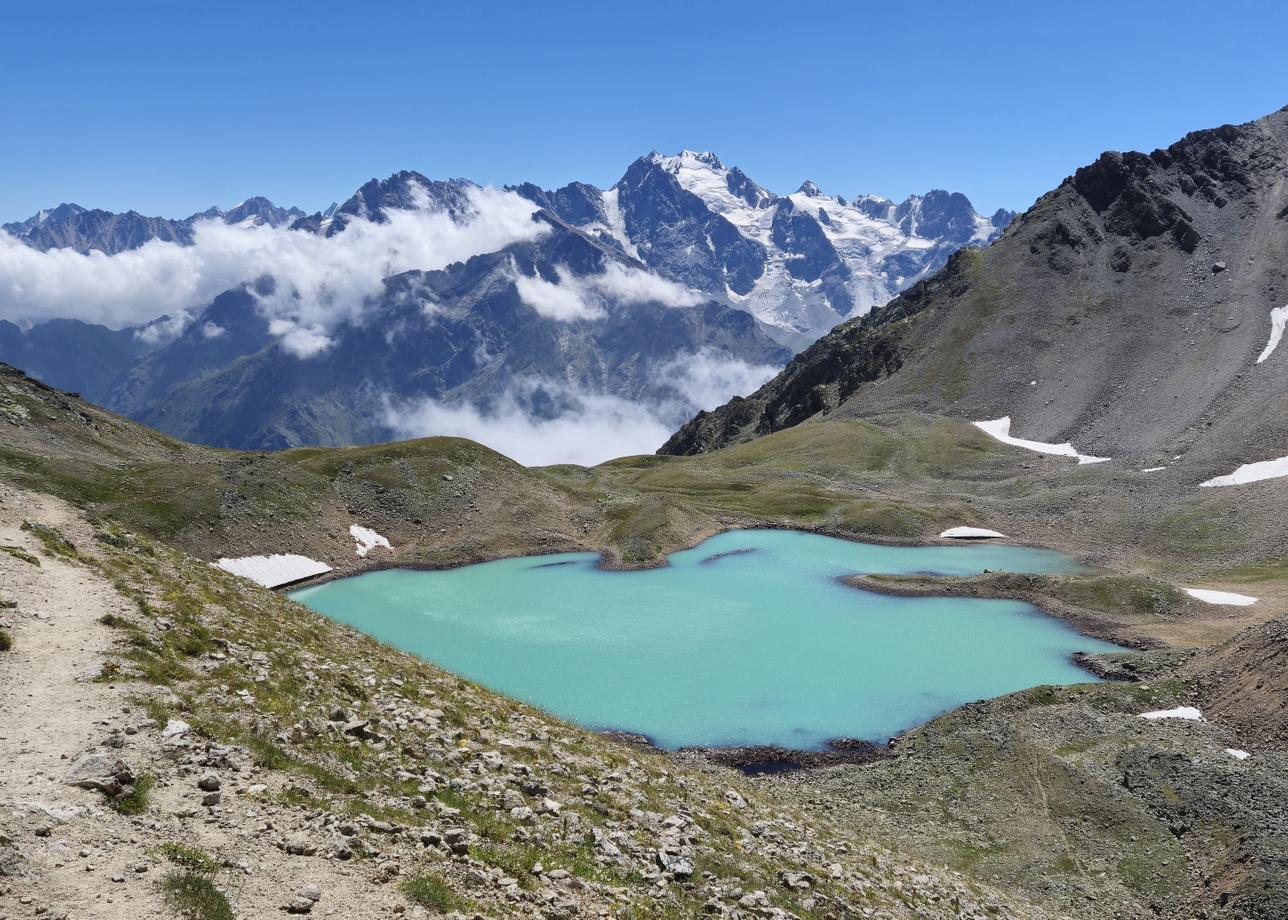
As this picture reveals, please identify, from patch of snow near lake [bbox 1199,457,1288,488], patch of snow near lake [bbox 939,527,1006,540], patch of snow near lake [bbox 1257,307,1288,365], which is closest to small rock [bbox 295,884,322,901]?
patch of snow near lake [bbox 939,527,1006,540]

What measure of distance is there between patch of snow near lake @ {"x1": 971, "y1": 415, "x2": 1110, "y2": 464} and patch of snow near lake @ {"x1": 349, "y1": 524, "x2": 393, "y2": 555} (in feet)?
401

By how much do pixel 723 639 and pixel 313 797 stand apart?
5453 centimetres

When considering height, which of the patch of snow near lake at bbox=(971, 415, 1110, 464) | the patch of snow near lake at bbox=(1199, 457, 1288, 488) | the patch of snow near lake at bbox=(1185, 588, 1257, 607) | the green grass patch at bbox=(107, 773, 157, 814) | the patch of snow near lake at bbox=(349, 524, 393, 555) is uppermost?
the patch of snow near lake at bbox=(971, 415, 1110, 464)

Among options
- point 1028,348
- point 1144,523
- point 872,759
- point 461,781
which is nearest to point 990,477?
point 1144,523

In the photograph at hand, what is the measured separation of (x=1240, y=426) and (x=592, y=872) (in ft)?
492

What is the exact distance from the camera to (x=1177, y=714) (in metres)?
46.7

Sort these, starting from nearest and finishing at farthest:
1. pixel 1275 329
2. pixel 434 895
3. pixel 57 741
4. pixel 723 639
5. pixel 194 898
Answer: pixel 194 898
pixel 434 895
pixel 57 741
pixel 723 639
pixel 1275 329

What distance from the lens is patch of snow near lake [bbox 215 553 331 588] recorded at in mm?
80000

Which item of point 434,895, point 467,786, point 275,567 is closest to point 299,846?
point 434,895

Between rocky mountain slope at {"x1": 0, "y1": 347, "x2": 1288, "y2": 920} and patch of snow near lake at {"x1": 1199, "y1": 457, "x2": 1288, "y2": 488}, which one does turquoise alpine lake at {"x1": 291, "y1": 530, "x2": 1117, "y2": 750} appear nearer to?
rocky mountain slope at {"x1": 0, "y1": 347, "x2": 1288, "y2": 920}

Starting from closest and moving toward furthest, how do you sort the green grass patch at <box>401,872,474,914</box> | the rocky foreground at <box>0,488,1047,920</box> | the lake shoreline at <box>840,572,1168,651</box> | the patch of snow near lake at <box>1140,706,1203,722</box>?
the rocky foreground at <box>0,488,1047,920</box>, the green grass patch at <box>401,872,474,914</box>, the patch of snow near lake at <box>1140,706,1203,722</box>, the lake shoreline at <box>840,572,1168,651</box>

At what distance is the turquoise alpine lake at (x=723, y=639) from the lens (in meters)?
53.9

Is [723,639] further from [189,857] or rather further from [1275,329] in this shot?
[1275,329]

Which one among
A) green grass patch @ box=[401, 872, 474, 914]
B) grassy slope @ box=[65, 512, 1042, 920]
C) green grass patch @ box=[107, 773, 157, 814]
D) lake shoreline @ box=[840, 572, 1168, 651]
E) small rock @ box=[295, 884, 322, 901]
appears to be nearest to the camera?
small rock @ box=[295, 884, 322, 901]
